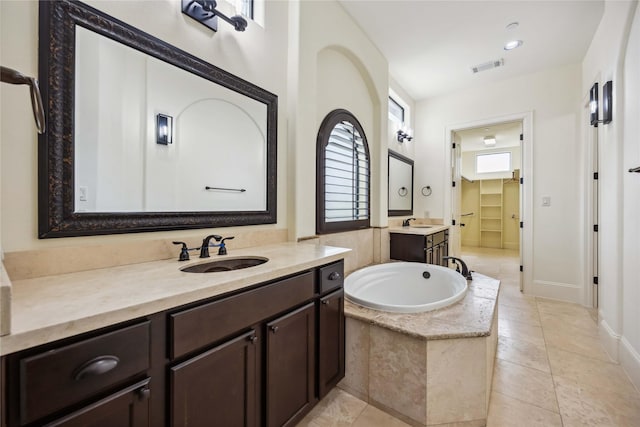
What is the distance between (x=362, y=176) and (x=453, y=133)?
7.59 feet

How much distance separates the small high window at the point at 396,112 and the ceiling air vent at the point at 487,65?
103 cm

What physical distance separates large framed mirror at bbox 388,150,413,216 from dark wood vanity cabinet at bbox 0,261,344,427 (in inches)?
96.3

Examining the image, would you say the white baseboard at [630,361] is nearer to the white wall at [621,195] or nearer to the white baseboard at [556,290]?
the white wall at [621,195]

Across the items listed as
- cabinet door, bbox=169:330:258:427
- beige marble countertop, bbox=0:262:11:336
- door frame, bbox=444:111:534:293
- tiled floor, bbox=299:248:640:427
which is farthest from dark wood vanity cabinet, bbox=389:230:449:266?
beige marble countertop, bbox=0:262:11:336

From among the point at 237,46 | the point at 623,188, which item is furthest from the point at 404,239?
the point at 237,46

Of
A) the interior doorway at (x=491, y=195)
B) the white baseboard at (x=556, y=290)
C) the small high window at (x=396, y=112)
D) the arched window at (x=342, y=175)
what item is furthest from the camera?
the interior doorway at (x=491, y=195)

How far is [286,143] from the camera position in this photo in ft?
6.59

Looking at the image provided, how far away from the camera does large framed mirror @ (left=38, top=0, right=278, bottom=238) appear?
3.30ft

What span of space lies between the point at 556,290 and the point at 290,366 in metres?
3.86

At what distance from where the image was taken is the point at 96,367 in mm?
675

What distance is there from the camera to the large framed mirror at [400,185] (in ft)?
12.2

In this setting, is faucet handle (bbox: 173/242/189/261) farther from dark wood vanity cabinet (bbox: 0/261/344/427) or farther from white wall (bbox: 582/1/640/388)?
white wall (bbox: 582/1/640/388)

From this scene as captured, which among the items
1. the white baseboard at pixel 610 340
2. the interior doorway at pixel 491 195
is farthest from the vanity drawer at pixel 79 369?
the interior doorway at pixel 491 195

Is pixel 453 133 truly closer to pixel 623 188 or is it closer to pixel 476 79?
pixel 476 79
